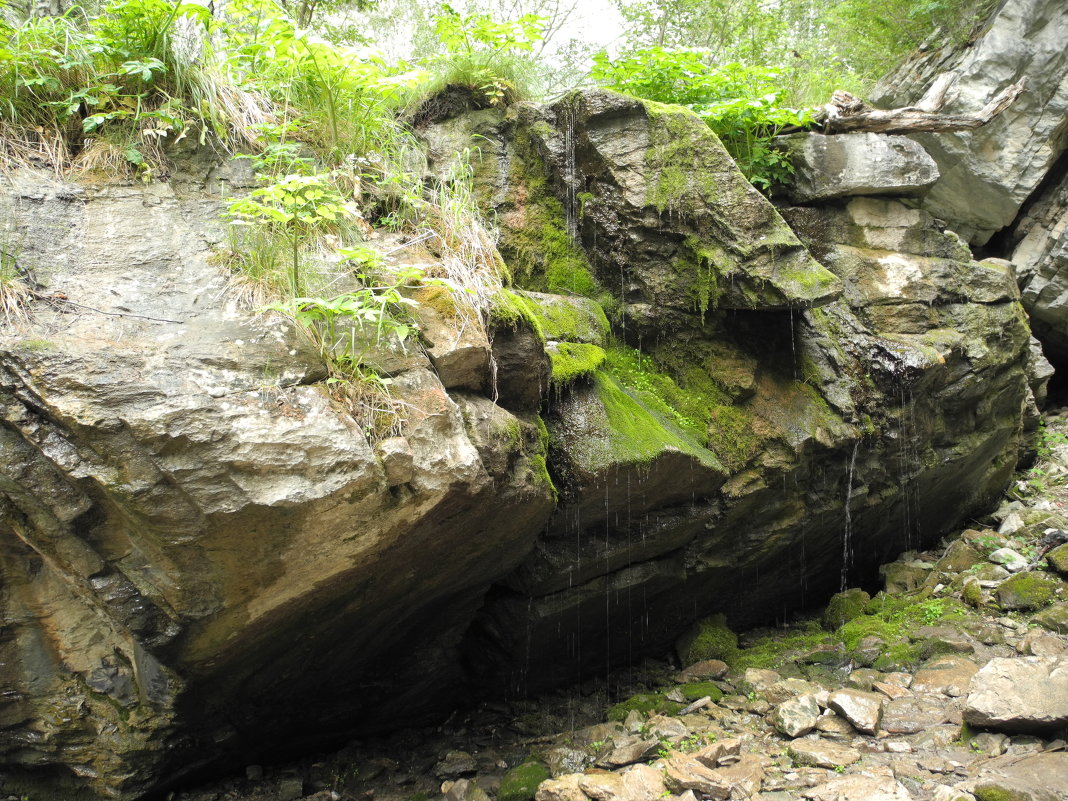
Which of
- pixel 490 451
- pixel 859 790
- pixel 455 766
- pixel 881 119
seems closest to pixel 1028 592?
pixel 859 790

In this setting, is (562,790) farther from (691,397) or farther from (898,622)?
(898,622)

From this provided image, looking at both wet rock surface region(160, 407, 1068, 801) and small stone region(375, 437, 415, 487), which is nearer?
small stone region(375, 437, 415, 487)

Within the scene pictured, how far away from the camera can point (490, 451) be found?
3.97m

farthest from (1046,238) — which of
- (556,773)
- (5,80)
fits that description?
(5,80)

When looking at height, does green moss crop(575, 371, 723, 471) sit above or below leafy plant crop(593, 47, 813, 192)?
below

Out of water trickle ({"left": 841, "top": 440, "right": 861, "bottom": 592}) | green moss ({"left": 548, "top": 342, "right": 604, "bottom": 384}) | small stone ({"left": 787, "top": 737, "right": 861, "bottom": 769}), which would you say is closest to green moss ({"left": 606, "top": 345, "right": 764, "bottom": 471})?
green moss ({"left": 548, "top": 342, "right": 604, "bottom": 384})

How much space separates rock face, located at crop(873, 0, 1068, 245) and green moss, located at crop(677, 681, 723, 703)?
23.5ft

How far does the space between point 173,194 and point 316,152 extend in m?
0.96

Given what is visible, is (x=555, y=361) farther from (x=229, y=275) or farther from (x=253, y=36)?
(x=253, y=36)

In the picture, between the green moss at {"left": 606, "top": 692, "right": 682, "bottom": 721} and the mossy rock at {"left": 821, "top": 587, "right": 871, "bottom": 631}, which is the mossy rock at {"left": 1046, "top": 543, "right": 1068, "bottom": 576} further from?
the green moss at {"left": 606, "top": 692, "right": 682, "bottom": 721}

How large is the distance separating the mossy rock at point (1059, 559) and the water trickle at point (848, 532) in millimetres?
1630

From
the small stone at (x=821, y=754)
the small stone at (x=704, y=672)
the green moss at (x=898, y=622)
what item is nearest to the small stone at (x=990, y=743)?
the small stone at (x=821, y=754)

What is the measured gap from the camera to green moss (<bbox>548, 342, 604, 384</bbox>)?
16.3 feet

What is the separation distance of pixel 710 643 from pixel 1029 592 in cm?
265
